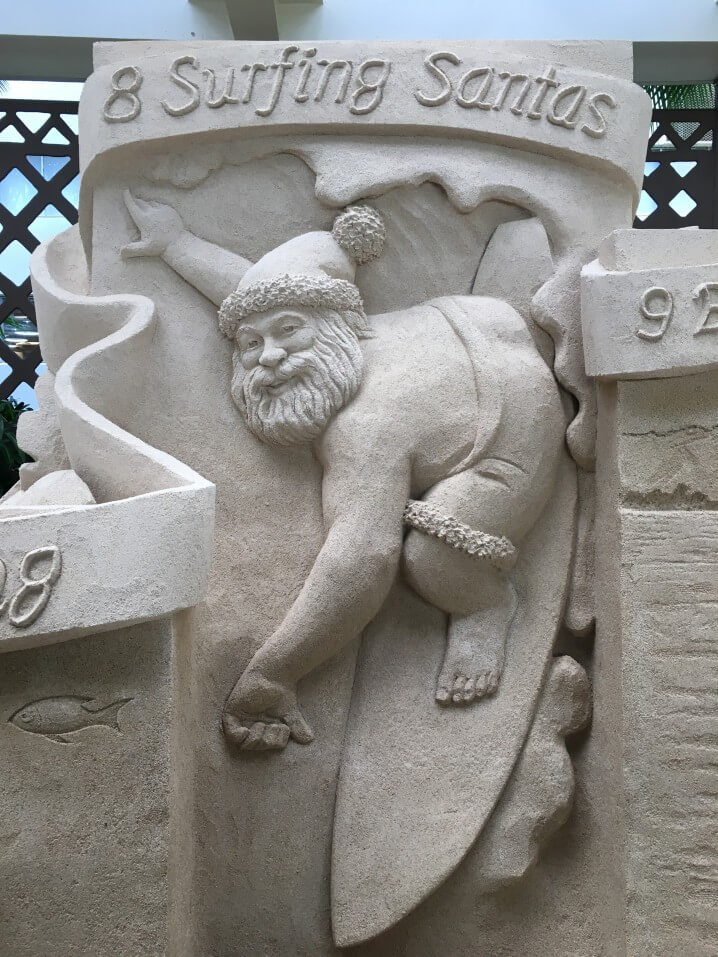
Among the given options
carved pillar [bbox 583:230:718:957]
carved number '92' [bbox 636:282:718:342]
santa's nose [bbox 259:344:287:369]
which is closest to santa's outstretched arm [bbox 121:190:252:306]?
santa's nose [bbox 259:344:287:369]

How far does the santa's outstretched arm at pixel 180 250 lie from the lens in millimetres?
3523

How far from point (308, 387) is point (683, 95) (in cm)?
290

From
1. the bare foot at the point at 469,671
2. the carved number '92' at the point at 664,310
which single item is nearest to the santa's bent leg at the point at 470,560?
the bare foot at the point at 469,671

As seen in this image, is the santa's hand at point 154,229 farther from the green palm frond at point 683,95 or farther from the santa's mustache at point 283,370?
the green palm frond at point 683,95

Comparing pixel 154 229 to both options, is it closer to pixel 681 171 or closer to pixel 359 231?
pixel 359 231

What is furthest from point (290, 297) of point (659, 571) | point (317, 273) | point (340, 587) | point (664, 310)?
point (659, 571)

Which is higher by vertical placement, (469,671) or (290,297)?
(290,297)

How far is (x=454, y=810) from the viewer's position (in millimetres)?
3133

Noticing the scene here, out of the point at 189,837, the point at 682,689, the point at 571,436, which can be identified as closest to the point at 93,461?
the point at 189,837

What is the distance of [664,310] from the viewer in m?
3.16

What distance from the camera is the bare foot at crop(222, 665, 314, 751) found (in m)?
3.22

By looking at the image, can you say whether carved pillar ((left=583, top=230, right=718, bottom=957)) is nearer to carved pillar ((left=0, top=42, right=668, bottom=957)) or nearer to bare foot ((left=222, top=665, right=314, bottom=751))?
carved pillar ((left=0, top=42, right=668, bottom=957))

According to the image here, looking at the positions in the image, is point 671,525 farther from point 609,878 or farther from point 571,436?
point 609,878

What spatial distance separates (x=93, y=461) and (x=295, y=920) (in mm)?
1226
